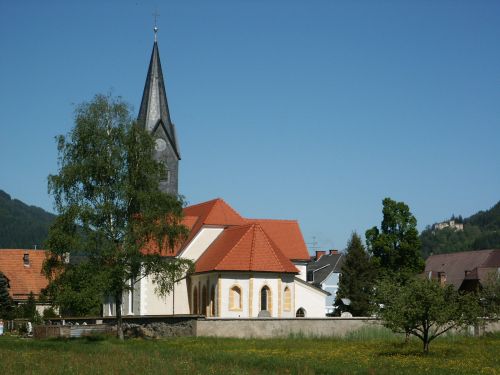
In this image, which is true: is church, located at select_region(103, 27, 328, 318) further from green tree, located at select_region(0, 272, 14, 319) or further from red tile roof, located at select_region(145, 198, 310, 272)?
green tree, located at select_region(0, 272, 14, 319)

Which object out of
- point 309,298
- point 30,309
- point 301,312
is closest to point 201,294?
point 301,312

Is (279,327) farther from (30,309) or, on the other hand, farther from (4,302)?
(4,302)

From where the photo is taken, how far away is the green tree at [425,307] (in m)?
30.4

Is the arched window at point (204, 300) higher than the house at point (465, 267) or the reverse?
the reverse

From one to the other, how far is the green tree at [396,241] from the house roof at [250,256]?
2058cm

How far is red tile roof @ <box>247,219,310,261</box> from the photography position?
6475 cm

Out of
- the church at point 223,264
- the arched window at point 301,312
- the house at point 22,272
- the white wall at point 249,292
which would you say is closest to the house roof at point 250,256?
the church at point 223,264

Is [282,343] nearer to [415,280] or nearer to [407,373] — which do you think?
[415,280]

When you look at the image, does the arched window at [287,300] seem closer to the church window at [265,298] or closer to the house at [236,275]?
the house at [236,275]

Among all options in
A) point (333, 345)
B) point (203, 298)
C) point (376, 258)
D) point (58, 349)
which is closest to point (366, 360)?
point (333, 345)

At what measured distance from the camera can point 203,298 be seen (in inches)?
2173

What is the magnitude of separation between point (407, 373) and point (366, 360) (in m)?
4.89

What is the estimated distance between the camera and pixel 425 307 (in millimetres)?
30531

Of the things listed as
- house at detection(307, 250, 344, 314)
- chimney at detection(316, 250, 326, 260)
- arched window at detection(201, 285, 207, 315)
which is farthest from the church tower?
chimney at detection(316, 250, 326, 260)
